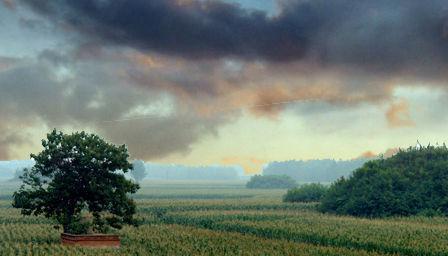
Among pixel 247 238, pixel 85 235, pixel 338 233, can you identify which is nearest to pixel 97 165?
pixel 85 235

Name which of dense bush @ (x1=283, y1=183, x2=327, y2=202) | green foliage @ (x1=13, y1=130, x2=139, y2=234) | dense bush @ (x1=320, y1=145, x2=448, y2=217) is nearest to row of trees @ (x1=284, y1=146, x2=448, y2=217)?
dense bush @ (x1=320, y1=145, x2=448, y2=217)

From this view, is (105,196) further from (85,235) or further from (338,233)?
(338,233)

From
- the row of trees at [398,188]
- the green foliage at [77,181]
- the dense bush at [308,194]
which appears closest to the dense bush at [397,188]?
the row of trees at [398,188]

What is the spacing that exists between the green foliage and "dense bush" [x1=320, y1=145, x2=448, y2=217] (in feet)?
113

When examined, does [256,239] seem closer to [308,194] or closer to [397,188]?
[397,188]

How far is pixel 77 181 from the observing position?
38781 mm

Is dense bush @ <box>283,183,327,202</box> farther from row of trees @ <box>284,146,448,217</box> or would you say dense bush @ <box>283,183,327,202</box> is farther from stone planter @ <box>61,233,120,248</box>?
stone planter @ <box>61,233,120,248</box>

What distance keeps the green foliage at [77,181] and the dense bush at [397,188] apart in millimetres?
34500

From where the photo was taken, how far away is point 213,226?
184 feet

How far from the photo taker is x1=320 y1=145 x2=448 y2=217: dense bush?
215 ft

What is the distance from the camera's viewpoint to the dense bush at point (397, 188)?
2581 inches

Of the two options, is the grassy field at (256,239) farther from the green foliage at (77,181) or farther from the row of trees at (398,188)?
the row of trees at (398,188)

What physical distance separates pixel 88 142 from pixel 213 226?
20134 mm

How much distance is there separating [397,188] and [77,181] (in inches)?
1591
